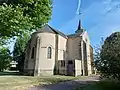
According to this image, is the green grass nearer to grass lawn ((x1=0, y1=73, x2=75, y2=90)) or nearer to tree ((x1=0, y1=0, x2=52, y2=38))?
grass lawn ((x1=0, y1=73, x2=75, y2=90))

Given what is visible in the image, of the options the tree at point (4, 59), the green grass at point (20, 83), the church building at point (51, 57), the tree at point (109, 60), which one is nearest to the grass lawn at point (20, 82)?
the green grass at point (20, 83)

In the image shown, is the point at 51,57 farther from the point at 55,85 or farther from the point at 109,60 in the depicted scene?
the point at 109,60

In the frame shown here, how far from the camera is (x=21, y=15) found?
10.9m

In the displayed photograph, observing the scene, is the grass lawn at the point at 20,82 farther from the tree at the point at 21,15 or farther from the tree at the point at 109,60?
the tree at the point at 109,60

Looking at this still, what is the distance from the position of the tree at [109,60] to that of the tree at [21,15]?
6.69m

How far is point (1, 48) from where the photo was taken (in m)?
11.8

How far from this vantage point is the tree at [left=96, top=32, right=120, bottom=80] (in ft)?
51.1

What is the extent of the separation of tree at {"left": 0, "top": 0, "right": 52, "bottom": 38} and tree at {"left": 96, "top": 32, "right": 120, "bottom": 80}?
669 cm

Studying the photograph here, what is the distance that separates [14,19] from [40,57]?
27109 mm

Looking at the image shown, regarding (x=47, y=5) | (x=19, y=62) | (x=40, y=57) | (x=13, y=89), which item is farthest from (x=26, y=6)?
(x=19, y=62)

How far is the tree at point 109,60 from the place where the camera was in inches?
613

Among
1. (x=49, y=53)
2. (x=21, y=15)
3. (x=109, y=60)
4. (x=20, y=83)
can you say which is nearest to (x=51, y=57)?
(x=49, y=53)

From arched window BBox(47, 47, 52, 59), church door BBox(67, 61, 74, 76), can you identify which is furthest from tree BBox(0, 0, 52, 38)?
church door BBox(67, 61, 74, 76)

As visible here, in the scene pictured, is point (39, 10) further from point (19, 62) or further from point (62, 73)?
point (19, 62)
